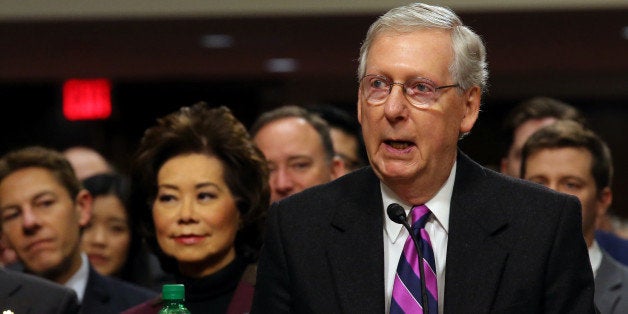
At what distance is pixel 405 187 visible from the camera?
254cm

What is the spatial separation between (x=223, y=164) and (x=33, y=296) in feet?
2.24

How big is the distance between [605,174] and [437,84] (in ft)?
6.46

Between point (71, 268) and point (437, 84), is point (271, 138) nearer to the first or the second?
point (71, 268)

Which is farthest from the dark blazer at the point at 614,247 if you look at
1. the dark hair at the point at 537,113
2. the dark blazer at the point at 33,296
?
the dark blazer at the point at 33,296

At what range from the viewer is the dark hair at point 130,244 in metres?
5.25

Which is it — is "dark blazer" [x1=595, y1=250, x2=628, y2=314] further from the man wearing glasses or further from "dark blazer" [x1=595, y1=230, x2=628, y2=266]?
the man wearing glasses

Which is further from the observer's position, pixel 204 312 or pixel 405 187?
pixel 204 312

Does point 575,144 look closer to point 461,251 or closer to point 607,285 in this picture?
point 607,285

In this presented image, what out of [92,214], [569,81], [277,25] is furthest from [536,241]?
[569,81]

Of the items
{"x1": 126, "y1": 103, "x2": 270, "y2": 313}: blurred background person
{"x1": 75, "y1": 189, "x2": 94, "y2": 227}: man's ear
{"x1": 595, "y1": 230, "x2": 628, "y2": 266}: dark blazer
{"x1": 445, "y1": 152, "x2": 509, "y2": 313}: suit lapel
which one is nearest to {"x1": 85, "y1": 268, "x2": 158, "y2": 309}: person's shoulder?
{"x1": 75, "y1": 189, "x2": 94, "y2": 227}: man's ear

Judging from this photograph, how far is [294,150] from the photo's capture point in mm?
4699

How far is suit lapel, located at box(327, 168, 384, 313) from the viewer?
8.06ft

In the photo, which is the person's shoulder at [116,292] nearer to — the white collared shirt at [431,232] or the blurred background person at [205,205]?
the blurred background person at [205,205]

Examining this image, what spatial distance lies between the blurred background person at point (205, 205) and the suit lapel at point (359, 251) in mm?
974
